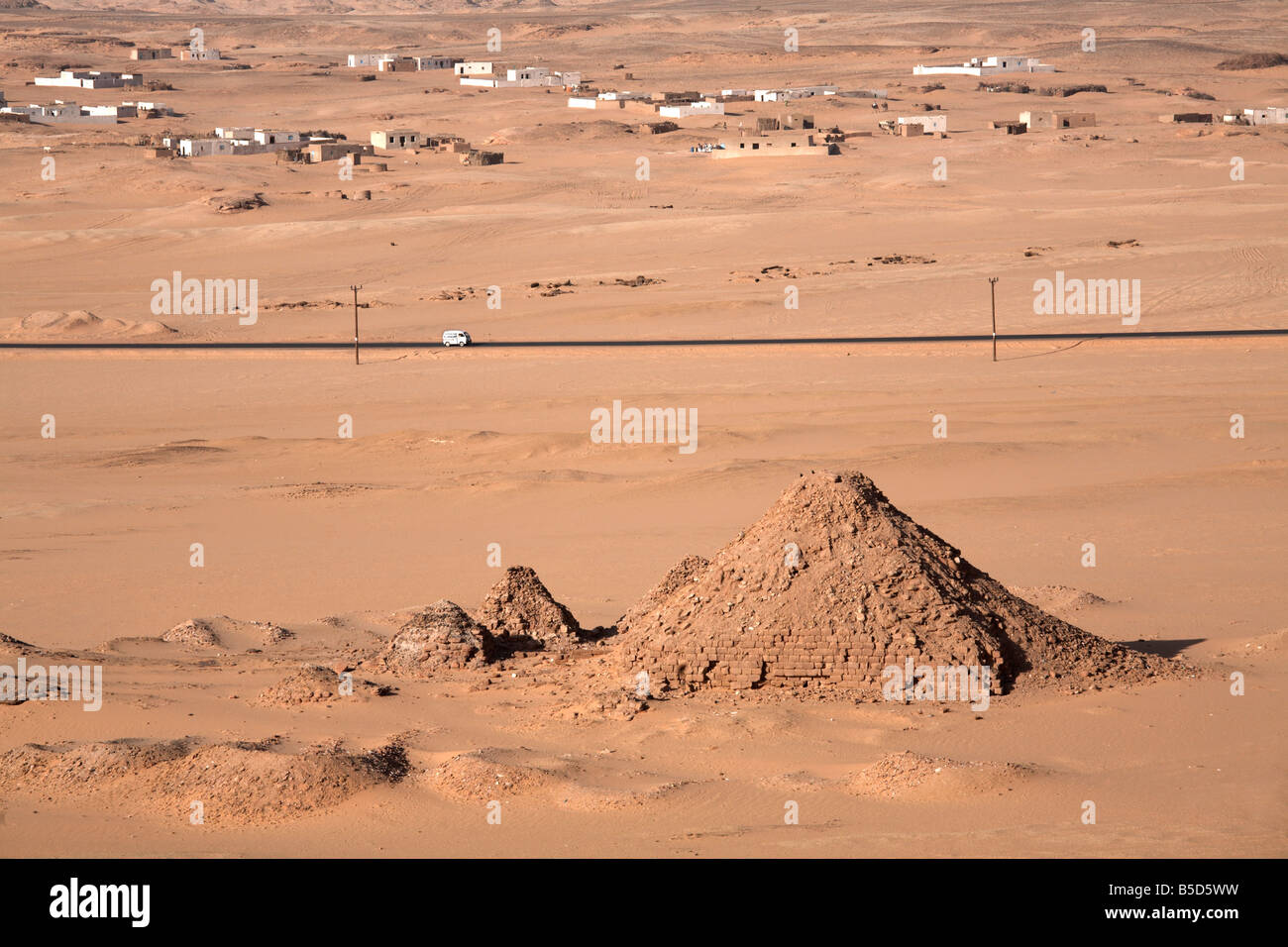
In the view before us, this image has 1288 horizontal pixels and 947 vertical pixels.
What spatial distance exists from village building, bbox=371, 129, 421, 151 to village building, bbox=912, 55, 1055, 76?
5152 cm

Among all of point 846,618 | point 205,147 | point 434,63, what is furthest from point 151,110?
point 846,618

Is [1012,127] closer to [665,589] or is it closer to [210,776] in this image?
[665,589]

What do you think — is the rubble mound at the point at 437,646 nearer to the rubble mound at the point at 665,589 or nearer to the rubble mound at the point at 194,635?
the rubble mound at the point at 665,589

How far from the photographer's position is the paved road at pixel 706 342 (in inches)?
1439

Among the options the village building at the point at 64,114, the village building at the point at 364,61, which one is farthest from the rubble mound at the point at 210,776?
the village building at the point at 364,61

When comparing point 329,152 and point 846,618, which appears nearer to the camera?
point 846,618

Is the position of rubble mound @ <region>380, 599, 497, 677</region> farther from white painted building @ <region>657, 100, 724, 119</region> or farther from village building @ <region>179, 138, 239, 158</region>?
white painted building @ <region>657, 100, 724, 119</region>

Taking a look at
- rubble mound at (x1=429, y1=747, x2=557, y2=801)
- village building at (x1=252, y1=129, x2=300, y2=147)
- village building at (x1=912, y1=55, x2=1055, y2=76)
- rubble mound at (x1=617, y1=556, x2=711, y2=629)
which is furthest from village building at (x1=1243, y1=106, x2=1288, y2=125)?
rubble mound at (x1=429, y1=747, x2=557, y2=801)

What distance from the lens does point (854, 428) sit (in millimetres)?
27297

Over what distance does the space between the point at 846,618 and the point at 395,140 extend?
238 feet

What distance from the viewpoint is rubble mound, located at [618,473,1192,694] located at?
10.8 meters

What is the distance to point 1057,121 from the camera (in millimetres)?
79500

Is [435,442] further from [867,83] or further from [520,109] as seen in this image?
[867,83]

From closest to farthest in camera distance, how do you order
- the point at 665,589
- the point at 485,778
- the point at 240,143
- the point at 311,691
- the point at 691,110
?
the point at 485,778 < the point at 311,691 < the point at 665,589 < the point at 240,143 < the point at 691,110
